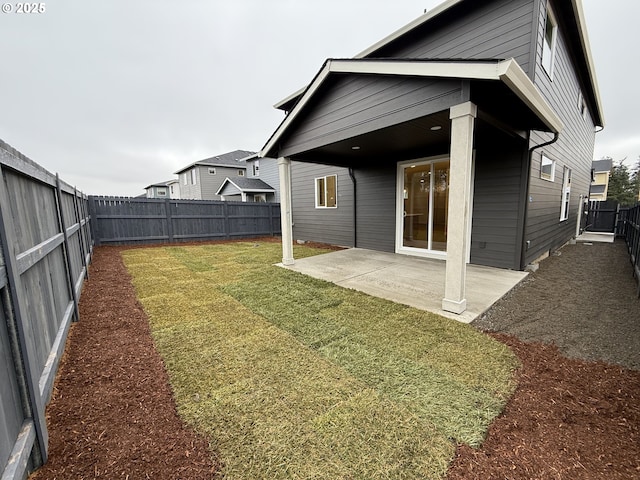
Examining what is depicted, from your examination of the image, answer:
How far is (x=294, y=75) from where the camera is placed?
15070 millimetres

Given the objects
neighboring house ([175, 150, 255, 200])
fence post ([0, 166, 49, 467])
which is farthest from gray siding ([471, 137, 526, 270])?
neighboring house ([175, 150, 255, 200])

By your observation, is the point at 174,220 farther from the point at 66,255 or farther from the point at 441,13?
the point at 441,13

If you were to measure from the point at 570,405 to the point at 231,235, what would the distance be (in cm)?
1190

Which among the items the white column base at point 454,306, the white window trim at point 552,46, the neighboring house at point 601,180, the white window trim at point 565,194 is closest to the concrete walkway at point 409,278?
the white column base at point 454,306

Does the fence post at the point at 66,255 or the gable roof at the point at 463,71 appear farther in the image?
the fence post at the point at 66,255

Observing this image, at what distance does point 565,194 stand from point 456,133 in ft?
27.3

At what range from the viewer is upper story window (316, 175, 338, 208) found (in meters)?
9.55

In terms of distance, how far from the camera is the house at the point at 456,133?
3.33m

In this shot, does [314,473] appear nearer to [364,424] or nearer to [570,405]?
[364,424]

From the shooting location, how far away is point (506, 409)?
187cm

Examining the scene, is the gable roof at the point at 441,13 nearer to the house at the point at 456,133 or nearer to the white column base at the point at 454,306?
the house at the point at 456,133

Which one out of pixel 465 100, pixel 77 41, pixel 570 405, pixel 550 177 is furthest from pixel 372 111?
pixel 77 41

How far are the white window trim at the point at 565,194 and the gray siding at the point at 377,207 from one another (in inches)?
211

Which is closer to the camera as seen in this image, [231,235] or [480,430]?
[480,430]
